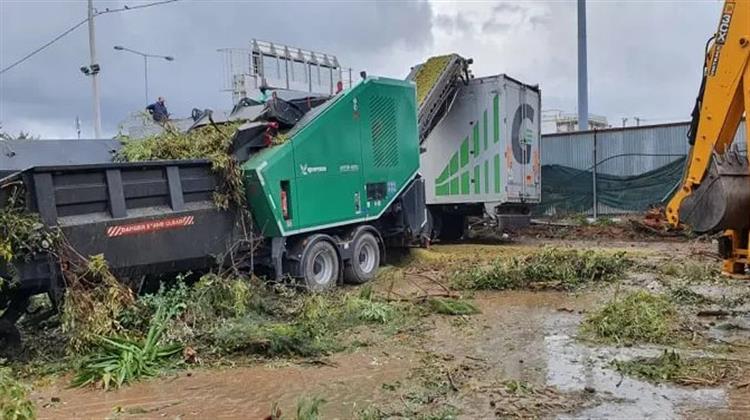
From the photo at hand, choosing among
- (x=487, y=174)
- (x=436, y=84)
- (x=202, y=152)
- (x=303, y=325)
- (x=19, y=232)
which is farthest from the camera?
(x=487, y=174)

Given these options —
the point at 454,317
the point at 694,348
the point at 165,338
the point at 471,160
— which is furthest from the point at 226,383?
the point at 471,160

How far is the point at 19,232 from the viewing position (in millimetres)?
5863

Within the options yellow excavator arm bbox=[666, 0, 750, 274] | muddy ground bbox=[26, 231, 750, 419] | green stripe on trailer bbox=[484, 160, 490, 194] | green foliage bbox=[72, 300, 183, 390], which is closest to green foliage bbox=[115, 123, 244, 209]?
green foliage bbox=[72, 300, 183, 390]

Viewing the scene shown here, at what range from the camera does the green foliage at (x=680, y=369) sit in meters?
5.07

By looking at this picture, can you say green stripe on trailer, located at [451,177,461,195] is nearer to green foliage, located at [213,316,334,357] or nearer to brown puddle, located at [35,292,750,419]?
brown puddle, located at [35,292,750,419]

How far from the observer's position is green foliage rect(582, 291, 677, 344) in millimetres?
6336

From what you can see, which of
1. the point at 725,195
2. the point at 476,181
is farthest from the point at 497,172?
the point at 725,195

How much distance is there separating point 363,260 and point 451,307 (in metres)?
2.94

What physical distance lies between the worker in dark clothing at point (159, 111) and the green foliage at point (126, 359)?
335 cm

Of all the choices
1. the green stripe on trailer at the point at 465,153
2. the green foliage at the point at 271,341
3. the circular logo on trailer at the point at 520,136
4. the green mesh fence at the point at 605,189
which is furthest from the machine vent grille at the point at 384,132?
the green mesh fence at the point at 605,189

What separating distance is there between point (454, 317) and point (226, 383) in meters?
2.97

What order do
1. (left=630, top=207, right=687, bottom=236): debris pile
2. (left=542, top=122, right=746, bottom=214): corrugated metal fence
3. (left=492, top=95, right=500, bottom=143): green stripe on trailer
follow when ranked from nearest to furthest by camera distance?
Result: 1. (left=492, top=95, right=500, bottom=143): green stripe on trailer
2. (left=630, top=207, right=687, bottom=236): debris pile
3. (left=542, top=122, right=746, bottom=214): corrugated metal fence

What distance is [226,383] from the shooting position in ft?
17.8

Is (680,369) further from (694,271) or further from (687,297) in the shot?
(694,271)
